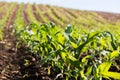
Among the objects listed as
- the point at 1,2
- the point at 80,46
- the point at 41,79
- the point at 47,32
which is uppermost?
the point at 1,2

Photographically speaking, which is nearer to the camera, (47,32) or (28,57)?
(47,32)

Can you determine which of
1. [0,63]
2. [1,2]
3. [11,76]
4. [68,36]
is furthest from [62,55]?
[1,2]

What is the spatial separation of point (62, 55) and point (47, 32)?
762 mm

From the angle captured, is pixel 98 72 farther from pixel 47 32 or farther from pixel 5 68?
pixel 5 68

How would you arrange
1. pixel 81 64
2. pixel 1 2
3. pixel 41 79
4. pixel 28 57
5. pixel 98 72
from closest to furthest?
pixel 98 72, pixel 81 64, pixel 41 79, pixel 28 57, pixel 1 2

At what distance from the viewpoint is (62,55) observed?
4461 mm

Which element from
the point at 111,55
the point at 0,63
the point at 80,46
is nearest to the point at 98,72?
the point at 111,55

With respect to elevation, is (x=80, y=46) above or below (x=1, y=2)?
below

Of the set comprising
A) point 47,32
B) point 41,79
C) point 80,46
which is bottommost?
point 41,79

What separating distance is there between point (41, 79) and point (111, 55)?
1.52 metres

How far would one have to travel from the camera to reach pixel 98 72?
3.72 metres

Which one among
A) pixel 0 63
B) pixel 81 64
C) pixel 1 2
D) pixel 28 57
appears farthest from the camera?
pixel 1 2

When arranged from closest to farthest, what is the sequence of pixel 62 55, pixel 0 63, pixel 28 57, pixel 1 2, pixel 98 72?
pixel 98 72 < pixel 62 55 < pixel 0 63 < pixel 28 57 < pixel 1 2

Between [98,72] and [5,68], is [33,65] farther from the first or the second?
[98,72]
